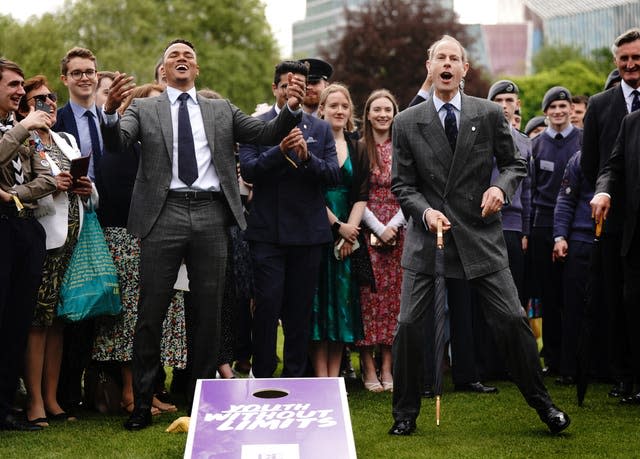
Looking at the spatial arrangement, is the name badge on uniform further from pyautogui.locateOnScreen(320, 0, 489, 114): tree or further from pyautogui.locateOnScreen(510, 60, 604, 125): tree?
pyautogui.locateOnScreen(510, 60, 604, 125): tree

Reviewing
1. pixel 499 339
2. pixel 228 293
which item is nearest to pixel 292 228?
pixel 228 293

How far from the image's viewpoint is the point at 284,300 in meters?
8.00

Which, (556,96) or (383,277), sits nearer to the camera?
(383,277)

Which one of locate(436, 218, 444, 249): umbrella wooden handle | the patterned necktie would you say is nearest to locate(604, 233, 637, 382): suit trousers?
the patterned necktie

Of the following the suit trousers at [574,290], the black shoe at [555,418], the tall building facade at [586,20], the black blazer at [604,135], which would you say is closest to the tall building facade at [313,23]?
the tall building facade at [586,20]

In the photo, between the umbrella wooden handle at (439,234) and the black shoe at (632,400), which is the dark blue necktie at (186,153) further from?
the black shoe at (632,400)

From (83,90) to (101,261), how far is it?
56.3 inches

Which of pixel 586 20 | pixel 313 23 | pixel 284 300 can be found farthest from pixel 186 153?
pixel 313 23

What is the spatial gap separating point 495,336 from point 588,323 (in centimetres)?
123

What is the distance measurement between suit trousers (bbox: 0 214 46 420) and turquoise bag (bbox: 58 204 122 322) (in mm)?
331

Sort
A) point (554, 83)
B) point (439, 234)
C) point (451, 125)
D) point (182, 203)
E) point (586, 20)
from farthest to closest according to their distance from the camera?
point (586, 20) → point (554, 83) → point (182, 203) → point (451, 125) → point (439, 234)

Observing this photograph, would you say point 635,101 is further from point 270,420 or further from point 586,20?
point 586,20

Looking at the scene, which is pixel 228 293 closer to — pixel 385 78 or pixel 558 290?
pixel 558 290

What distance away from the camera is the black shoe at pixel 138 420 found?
22.6 ft
